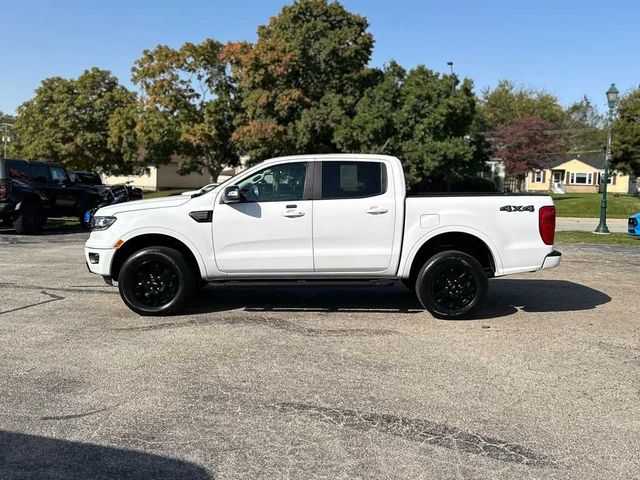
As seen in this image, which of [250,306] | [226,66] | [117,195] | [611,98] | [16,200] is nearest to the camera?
[250,306]

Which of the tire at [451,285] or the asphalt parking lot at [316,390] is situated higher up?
the tire at [451,285]

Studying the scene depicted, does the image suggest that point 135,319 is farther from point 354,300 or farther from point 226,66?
point 226,66

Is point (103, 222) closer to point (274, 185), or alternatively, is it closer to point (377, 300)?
point (274, 185)

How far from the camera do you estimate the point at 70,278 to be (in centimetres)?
958

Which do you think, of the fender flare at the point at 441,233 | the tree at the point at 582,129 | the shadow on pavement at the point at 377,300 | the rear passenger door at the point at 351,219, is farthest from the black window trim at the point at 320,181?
the tree at the point at 582,129

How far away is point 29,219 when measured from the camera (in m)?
16.4

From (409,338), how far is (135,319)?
→ 320 cm

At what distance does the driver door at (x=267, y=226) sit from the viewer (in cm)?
680

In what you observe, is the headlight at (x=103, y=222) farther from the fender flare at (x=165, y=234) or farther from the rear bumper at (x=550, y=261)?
the rear bumper at (x=550, y=261)

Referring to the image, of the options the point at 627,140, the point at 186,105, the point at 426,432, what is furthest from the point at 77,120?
the point at 426,432

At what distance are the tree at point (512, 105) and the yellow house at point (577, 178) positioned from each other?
10101 millimetres

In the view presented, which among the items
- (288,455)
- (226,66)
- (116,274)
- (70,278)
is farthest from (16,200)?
(226,66)

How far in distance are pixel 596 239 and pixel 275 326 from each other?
44.9 feet

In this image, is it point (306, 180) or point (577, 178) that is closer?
point (306, 180)
